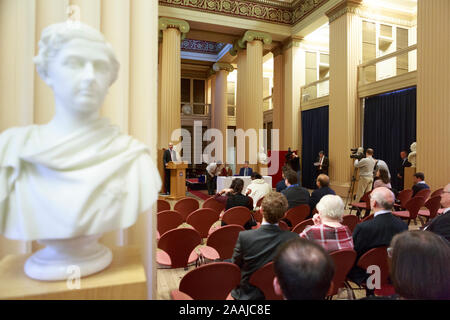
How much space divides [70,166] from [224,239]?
5.54 ft

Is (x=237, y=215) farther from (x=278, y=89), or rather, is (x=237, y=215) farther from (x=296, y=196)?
(x=278, y=89)

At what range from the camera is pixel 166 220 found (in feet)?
10.1

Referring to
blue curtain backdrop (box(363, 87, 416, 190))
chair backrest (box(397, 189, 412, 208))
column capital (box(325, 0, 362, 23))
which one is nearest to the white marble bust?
chair backrest (box(397, 189, 412, 208))

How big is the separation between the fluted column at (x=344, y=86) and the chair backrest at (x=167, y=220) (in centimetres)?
700

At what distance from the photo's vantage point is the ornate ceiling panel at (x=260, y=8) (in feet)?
31.8

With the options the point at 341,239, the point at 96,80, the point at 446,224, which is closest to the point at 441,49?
the point at 446,224

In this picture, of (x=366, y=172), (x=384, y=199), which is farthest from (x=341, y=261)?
(x=366, y=172)

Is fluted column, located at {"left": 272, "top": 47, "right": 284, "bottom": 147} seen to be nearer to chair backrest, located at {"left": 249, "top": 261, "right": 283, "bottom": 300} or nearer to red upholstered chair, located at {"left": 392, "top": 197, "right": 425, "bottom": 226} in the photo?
Answer: red upholstered chair, located at {"left": 392, "top": 197, "right": 425, "bottom": 226}

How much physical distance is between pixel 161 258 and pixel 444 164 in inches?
239

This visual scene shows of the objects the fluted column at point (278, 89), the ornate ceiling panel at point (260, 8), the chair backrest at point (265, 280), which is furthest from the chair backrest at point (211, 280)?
the fluted column at point (278, 89)

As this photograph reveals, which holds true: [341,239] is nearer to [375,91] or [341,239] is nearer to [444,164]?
[444,164]

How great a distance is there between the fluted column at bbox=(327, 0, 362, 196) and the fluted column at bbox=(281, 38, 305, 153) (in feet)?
6.61

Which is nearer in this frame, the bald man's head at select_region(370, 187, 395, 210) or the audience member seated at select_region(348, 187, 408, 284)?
the audience member seated at select_region(348, 187, 408, 284)

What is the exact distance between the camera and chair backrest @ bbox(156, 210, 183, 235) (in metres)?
3.03
